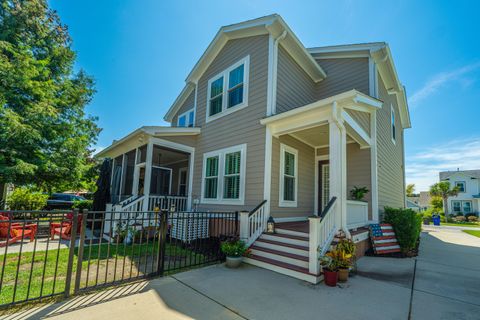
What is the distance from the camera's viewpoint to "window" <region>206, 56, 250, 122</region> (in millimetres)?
7805

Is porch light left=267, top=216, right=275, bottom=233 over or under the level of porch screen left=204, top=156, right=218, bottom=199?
under

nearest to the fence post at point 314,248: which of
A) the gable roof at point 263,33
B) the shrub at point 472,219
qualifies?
the gable roof at point 263,33

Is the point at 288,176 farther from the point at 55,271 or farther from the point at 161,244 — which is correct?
the point at 55,271

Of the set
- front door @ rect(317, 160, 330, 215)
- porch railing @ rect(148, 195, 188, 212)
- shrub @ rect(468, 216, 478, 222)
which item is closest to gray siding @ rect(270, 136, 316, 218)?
front door @ rect(317, 160, 330, 215)

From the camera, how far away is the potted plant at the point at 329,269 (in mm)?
4023

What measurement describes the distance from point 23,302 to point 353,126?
7.36 metres

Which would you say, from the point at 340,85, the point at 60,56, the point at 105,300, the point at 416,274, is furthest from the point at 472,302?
the point at 60,56

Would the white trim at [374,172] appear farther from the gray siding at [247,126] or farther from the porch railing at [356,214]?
the gray siding at [247,126]

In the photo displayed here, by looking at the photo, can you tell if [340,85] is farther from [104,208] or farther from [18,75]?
[18,75]

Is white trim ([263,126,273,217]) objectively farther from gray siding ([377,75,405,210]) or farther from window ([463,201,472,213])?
window ([463,201,472,213])

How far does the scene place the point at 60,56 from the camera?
497 inches

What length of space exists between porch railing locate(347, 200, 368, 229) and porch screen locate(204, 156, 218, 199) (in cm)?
428

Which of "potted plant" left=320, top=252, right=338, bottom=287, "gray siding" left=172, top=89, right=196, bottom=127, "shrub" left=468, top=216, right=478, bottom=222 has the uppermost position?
"gray siding" left=172, top=89, right=196, bottom=127

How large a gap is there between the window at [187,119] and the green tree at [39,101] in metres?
5.66
